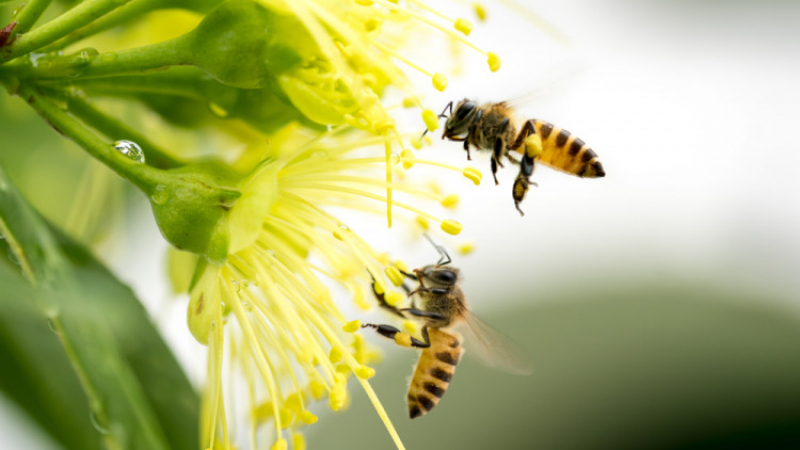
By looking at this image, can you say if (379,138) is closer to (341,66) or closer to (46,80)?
(341,66)

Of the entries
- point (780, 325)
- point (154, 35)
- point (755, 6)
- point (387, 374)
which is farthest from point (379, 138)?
point (780, 325)

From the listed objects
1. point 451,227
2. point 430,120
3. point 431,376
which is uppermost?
point 430,120

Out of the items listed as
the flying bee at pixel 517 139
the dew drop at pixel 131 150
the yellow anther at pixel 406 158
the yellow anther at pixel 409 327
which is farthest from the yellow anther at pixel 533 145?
the dew drop at pixel 131 150

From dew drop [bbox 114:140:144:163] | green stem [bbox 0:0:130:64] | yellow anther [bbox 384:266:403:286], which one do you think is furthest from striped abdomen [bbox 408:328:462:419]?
green stem [bbox 0:0:130:64]

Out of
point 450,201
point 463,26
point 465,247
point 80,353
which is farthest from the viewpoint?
point 465,247

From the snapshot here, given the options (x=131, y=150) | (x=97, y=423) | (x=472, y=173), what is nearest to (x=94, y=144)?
(x=131, y=150)

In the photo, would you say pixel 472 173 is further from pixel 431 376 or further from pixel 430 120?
pixel 431 376
